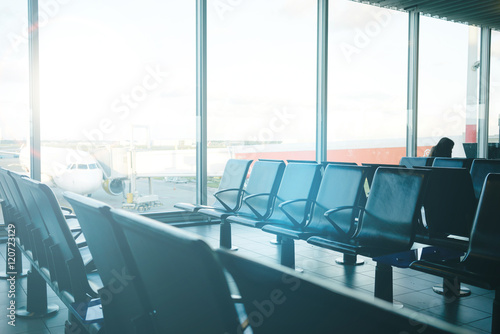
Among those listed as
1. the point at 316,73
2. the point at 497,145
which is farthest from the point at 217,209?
the point at 497,145

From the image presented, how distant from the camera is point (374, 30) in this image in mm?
6840

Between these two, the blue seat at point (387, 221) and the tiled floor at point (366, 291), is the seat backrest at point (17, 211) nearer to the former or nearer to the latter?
the tiled floor at point (366, 291)

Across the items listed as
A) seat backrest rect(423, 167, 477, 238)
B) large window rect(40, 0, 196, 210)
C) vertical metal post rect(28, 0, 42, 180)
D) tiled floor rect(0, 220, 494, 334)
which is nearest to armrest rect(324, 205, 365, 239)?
tiled floor rect(0, 220, 494, 334)

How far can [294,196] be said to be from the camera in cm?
379

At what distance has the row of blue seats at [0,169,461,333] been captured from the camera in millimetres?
482

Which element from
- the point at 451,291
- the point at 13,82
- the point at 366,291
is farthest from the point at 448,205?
the point at 13,82

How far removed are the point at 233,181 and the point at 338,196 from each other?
151cm

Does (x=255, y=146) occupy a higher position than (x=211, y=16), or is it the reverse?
(x=211, y=16)

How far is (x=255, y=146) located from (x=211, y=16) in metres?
1.90

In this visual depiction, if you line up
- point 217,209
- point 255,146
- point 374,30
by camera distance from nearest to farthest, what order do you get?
point 217,209 → point 255,146 → point 374,30

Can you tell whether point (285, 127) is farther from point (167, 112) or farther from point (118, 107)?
point (118, 107)

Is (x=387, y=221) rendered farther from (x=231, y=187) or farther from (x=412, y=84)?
(x=412, y=84)

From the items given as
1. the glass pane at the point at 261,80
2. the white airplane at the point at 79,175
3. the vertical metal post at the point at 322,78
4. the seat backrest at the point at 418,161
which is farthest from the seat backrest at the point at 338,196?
the white airplane at the point at 79,175

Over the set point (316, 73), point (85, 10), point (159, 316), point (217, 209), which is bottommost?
point (217, 209)
